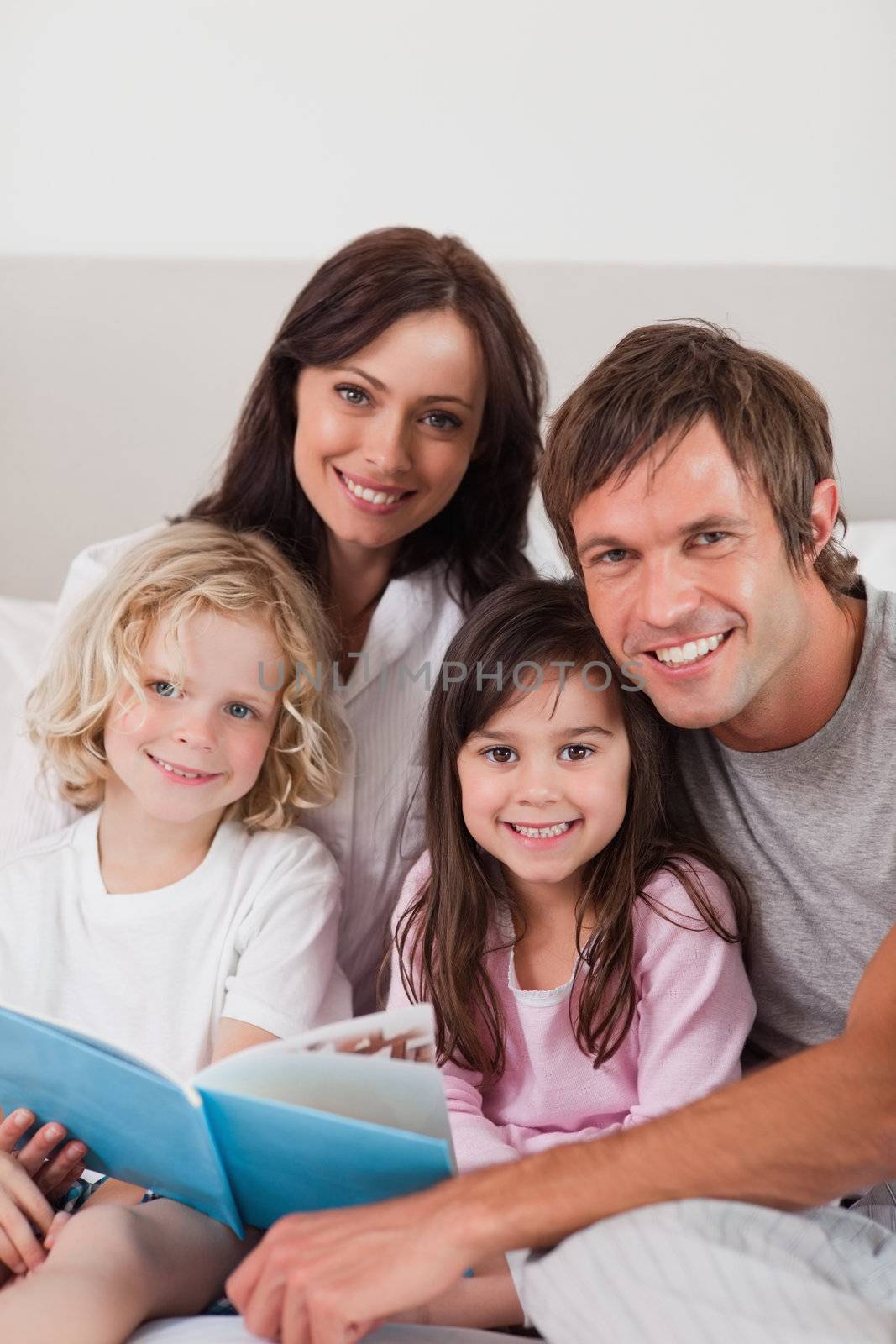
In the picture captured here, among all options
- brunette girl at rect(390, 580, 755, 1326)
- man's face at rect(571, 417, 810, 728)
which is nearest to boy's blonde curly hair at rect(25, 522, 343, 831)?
brunette girl at rect(390, 580, 755, 1326)

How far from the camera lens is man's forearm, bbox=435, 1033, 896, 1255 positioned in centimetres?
96

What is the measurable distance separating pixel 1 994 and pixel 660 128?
5.41ft

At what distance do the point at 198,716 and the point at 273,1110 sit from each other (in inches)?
23.4

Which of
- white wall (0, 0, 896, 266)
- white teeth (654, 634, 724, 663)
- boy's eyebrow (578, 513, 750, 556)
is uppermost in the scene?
white wall (0, 0, 896, 266)

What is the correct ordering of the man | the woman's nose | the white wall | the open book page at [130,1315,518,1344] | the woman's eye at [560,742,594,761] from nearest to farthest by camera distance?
the man → the open book page at [130,1315,518,1344] → the woman's eye at [560,742,594,761] → the woman's nose → the white wall

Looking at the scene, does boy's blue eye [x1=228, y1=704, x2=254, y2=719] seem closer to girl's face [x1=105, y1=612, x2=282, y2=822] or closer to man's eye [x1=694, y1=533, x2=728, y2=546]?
girl's face [x1=105, y1=612, x2=282, y2=822]

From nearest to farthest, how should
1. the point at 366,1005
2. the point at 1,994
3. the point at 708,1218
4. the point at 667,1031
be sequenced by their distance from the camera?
the point at 708,1218 < the point at 667,1031 < the point at 1,994 < the point at 366,1005

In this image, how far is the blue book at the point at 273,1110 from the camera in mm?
981

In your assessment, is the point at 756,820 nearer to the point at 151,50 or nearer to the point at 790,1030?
the point at 790,1030

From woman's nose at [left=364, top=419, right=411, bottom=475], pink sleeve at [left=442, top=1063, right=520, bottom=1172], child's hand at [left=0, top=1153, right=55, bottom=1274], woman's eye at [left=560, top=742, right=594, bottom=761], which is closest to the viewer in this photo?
child's hand at [left=0, top=1153, right=55, bottom=1274]

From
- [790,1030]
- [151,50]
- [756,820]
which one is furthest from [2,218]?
[790,1030]

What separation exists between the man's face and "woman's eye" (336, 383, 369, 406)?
477 mm

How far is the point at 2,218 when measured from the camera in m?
2.25

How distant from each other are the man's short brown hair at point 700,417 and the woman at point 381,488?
331 millimetres
